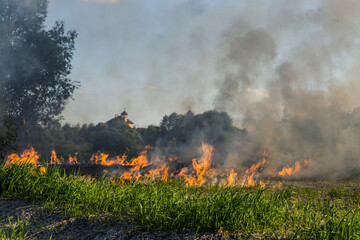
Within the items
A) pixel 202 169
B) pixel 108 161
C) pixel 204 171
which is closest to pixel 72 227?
pixel 204 171

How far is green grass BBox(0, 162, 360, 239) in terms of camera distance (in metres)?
4.16

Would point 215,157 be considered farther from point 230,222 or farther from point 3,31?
point 3,31

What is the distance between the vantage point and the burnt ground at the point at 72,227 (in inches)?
163

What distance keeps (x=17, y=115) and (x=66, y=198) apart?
61.3ft

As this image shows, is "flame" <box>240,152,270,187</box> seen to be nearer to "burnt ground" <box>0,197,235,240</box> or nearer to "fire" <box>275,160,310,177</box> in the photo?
"fire" <box>275,160,310,177</box>

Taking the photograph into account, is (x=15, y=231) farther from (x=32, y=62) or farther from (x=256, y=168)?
(x=32, y=62)

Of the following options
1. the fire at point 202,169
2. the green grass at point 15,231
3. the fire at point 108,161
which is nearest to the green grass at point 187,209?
the green grass at point 15,231

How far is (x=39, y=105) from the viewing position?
2283 centimetres

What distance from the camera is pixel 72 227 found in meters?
4.65

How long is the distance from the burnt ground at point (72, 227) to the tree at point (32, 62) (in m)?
17.4

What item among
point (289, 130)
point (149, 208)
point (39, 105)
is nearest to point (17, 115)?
point (39, 105)

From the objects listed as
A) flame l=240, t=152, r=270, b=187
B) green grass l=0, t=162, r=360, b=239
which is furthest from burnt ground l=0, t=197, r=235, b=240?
flame l=240, t=152, r=270, b=187

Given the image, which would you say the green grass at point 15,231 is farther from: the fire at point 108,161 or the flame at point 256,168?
the flame at point 256,168

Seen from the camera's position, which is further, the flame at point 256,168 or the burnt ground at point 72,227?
the flame at point 256,168
